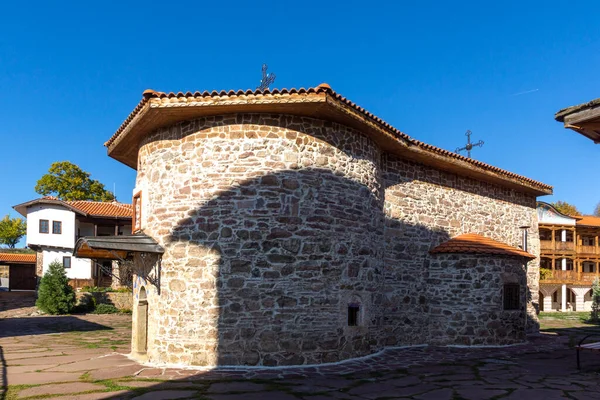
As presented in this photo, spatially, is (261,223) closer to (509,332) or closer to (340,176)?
(340,176)

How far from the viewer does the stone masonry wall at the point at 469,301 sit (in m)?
11.8

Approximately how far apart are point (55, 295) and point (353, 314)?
1756cm

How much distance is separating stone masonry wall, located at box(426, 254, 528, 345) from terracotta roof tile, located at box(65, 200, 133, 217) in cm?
2040

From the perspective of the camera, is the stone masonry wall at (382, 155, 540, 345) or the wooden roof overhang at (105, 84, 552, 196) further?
the stone masonry wall at (382, 155, 540, 345)

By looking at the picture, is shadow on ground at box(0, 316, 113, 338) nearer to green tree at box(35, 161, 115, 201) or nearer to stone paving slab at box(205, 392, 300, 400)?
stone paving slab at box(205, 392, 300, 400)

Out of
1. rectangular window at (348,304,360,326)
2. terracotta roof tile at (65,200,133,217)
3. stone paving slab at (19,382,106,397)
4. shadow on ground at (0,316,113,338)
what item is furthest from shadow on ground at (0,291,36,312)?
rectangular window at (348,304,360,326)

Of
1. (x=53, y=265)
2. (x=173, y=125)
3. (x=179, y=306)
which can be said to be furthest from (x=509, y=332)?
(x=53, y=265)

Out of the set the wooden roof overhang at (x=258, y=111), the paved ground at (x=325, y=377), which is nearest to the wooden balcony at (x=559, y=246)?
the paved ground at (x=325, y=377)

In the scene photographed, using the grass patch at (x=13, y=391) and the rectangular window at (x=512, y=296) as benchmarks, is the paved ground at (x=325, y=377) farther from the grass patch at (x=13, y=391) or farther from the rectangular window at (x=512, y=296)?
the rectangular window at (x=512, y=296)

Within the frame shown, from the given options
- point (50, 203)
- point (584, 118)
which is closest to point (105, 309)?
point (50, 203)

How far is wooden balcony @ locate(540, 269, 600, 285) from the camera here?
109ft

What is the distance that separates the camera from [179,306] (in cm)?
892

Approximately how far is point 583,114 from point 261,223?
5.46 meters

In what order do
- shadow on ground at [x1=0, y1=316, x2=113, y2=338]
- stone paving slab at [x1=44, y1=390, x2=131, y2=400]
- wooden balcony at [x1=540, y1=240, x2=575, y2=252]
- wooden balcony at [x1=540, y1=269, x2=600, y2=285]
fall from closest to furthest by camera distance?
stone paving slab at [x1=44, y1=390, x2=131, y2=400] < shadow on ground at [x1=0, y1=316, x2=113, y2=338] < wooden balcony at [x1=540, y1=269, x2=600, y2=285] < wooden balcony at [x1=540, y1=240, x2=575, y2=252]
